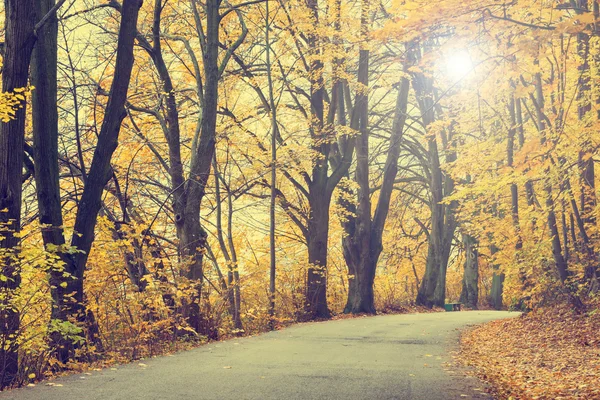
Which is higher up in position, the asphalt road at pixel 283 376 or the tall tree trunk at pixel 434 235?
the tall tree trunk at pixel 434 235

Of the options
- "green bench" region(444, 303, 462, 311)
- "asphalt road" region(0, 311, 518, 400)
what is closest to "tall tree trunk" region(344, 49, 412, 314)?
"green bench" region(444, 303, 462, 311)

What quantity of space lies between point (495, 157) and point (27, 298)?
20427 millimetres

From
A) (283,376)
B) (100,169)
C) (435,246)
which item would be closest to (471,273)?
(435,246)

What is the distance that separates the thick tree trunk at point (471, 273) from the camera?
36.1m

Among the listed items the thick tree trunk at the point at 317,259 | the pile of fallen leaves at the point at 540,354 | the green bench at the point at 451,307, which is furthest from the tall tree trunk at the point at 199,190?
the green bench at the point at 451,307

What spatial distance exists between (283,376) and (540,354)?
627 cm

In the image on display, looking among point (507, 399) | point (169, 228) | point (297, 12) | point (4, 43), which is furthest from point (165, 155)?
point (507, 399)

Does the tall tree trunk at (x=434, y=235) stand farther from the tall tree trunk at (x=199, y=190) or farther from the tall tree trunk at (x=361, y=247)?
the tall tree trunk at (x=199, y=190)

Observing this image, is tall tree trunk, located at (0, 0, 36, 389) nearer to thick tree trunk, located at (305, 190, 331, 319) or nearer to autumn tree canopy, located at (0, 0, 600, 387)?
autumn tree canopy, located at (0, 0, 600, 387)

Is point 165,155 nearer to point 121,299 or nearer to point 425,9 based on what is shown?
point 121,299

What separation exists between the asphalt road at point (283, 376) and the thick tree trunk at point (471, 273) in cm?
2330

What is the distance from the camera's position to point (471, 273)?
36.4 meters

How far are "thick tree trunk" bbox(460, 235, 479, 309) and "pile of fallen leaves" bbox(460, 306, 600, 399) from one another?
1570cm

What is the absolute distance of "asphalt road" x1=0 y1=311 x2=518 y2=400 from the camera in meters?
7.19
